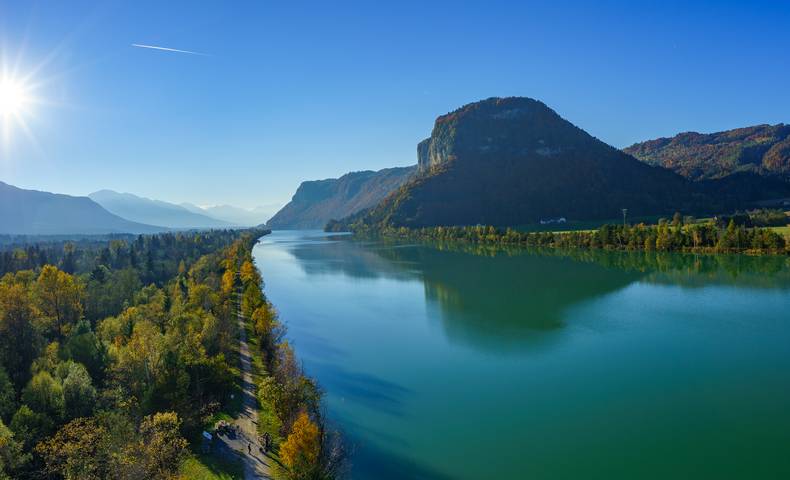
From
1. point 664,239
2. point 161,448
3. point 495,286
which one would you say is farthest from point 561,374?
point 664,239

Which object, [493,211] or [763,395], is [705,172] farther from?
→ [763,395]

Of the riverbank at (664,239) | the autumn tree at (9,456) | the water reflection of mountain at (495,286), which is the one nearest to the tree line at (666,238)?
the riverbank at (664,239)

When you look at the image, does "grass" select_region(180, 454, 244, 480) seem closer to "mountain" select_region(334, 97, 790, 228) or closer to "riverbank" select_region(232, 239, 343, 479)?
"riverbank" select_region(232, 239, 343, 479)

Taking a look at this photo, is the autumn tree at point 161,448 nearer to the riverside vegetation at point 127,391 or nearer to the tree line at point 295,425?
the riverside vegetation at point 127,391

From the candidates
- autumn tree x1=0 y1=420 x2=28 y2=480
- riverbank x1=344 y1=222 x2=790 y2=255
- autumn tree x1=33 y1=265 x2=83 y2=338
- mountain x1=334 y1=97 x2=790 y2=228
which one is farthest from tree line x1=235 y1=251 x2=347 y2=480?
mountain x1=334 y1=97 x2=790 y2=228

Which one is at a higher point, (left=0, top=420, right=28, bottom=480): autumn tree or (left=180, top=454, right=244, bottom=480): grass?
(left=0, top=420, right=28, bottom=480): autumn tree

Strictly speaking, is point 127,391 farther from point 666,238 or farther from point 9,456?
point 666,238
